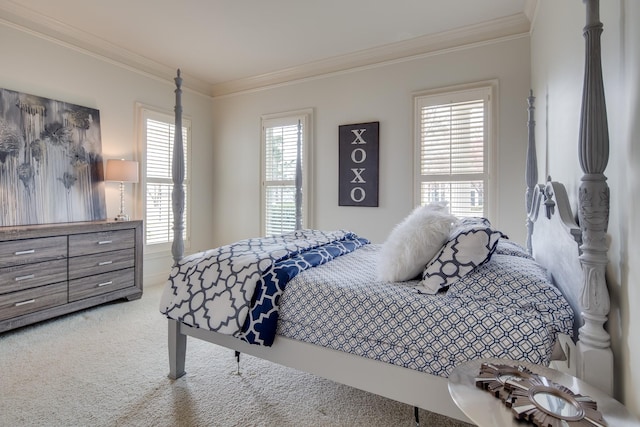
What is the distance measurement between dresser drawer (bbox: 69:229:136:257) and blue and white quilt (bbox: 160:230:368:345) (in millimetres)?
1812

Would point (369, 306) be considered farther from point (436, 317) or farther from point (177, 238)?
point (177, 238)

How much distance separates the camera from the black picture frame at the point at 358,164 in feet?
12.7

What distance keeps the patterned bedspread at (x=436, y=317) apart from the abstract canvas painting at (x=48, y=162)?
2.91m

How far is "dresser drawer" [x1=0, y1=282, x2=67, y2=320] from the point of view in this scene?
267 cm

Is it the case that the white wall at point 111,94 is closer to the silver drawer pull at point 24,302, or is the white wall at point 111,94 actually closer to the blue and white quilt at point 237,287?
the silver drawer pull at point 24,302

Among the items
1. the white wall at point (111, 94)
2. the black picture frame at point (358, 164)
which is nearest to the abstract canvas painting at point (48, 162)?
the white wall at point (111, 94)

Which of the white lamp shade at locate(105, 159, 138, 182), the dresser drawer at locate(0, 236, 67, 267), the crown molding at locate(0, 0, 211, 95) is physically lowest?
the dresser drawer at locate(0, 236, 67, 267)

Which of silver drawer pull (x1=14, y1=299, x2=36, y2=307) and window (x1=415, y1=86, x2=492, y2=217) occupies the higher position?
window (x1=415, y1=86, x2=492, y2=217)

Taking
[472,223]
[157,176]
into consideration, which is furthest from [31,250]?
[472,223]

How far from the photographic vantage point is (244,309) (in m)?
1.66

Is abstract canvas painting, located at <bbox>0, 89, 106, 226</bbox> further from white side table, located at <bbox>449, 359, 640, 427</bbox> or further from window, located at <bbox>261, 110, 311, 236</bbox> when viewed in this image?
white side table, located at <bbox>449, 359, 640, 427</bbox>

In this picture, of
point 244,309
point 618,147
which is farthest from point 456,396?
point 244,309

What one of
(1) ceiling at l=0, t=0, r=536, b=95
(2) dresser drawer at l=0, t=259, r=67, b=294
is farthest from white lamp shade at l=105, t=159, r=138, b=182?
(1) ceiling at l=0, t=0, r=536, b=95

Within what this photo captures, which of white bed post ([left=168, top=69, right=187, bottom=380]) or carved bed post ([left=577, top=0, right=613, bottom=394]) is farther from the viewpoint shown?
white bed post ([left=168, top=69, right=187, bottom=380])
